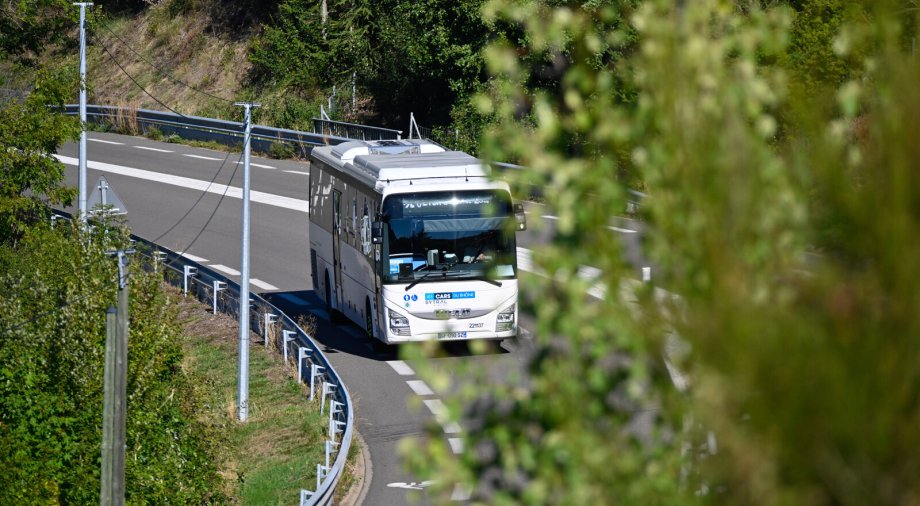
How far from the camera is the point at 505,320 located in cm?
2094

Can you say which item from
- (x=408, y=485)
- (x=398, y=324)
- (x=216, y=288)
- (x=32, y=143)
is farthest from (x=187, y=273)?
(x=408, y=485)

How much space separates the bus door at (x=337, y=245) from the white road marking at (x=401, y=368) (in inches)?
92.6

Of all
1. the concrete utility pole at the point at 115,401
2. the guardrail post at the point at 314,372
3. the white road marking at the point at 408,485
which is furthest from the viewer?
the guardrail post at the point at 314,372

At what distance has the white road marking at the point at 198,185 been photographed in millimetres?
38562

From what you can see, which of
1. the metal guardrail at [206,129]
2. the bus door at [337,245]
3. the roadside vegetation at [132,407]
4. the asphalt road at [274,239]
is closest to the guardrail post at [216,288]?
the asphalt road at [274,239]

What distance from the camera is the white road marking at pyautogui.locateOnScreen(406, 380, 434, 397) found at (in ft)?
66.8

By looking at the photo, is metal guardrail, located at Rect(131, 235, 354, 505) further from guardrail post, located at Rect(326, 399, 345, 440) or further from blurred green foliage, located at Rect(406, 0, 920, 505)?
blurred green foliage, located at Rect(406, 0, 920, 505)

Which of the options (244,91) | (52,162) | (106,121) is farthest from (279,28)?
(52,162)

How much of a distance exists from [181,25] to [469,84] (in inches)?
1146

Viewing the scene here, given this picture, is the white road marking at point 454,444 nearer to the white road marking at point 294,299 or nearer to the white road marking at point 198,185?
the white road marking at point 294,299

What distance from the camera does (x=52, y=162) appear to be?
29156mm

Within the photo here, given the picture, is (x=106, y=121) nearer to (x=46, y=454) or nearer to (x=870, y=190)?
(x=46, y=454)

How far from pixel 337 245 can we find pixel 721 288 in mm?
20756

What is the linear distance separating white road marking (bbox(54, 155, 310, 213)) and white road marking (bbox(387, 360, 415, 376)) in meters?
15.3
